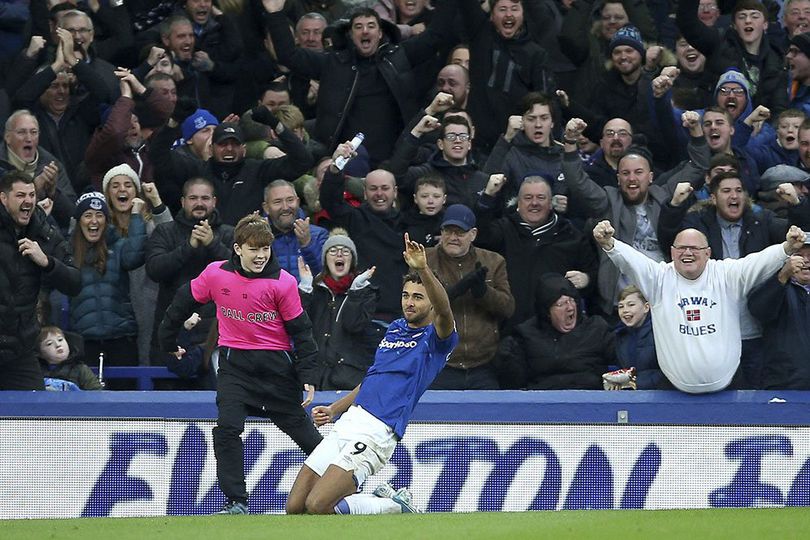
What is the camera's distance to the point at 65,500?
12.0 m

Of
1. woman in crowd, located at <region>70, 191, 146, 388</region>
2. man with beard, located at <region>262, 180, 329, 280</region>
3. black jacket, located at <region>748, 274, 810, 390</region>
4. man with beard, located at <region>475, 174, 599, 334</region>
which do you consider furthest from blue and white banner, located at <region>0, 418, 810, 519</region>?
man with beard, located at <region>262, 180, 329, 280</region>

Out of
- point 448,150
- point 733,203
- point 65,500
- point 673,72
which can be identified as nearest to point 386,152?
point 448,150

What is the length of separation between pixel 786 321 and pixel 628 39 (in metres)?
3.79

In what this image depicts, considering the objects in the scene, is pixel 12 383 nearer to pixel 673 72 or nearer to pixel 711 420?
pixel 711 420

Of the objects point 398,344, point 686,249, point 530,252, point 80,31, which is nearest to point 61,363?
point 398,344

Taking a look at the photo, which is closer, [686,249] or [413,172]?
[686,249]

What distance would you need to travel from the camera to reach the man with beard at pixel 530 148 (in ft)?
44.3

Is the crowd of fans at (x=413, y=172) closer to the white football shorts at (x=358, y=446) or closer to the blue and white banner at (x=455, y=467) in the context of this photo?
the blue and white banner at (x=455, y=467)

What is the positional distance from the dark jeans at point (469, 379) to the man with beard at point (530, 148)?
1.67 m

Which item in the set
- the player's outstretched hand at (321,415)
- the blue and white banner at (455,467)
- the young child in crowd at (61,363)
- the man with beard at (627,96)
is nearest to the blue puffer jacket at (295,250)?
the blue and white banner at (455,467)

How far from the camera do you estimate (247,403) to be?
419 inches

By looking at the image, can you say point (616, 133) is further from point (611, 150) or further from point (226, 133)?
point (226, 133)

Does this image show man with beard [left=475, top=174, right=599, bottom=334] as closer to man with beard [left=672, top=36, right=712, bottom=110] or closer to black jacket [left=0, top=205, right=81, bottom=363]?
man with beard [left=672, top=36, right=712, bottom=110]

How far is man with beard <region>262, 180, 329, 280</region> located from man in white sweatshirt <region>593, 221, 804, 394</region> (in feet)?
8.12
